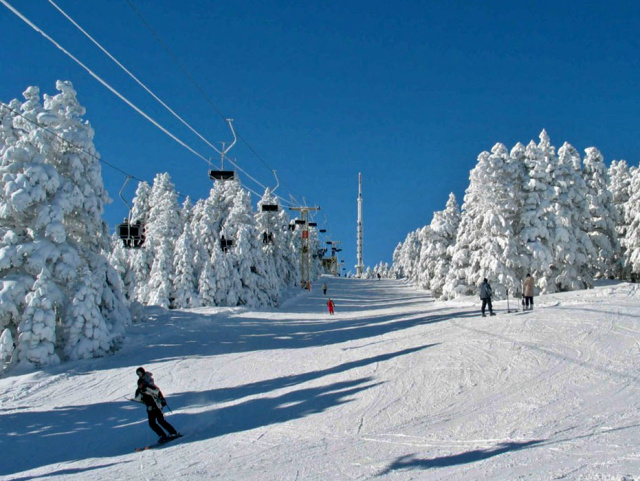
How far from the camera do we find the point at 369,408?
12.3m

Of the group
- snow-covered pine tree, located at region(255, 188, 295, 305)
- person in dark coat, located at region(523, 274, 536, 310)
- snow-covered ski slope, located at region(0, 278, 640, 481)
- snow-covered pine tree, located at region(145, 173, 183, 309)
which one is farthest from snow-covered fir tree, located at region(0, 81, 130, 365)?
snow-covered pine tree, located at region(255, 188, 295, 305)

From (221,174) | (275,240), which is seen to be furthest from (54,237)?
(275,240)

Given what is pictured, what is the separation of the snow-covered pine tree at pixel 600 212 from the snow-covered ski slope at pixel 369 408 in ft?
68.3

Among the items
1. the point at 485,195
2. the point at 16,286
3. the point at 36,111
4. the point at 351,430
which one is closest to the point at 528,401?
the point at 351,430

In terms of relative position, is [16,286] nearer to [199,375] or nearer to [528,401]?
[199,375]

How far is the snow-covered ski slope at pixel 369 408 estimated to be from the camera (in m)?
8.58

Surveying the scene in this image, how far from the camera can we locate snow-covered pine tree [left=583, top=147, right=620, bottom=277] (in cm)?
4147

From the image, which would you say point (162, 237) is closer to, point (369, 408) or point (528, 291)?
point (528, 291)

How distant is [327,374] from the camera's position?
16531mm

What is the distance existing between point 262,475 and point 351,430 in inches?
108

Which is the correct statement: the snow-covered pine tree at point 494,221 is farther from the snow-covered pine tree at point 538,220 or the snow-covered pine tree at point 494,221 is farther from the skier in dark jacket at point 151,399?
the skier in dark jacket at point 151,399

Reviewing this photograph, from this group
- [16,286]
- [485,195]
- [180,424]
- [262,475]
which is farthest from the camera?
[485,195]

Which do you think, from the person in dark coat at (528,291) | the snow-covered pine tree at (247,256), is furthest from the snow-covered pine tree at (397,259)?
the person in dark coat at (528,291)

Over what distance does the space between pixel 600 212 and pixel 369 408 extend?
38.4 meters
